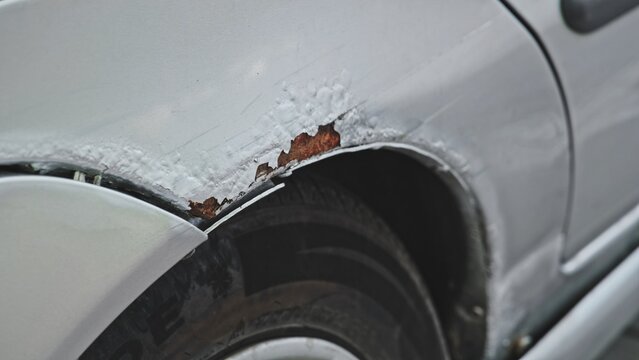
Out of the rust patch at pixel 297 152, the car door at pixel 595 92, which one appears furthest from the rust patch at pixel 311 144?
the car door at pixel 595 92

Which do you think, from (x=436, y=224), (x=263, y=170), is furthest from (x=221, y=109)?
(x=436, y=224)

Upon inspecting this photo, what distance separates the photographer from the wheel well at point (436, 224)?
1379 mm

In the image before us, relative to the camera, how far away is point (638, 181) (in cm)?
191

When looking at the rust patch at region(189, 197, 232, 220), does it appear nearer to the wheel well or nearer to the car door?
the wheel well

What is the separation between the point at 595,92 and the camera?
1578 mm

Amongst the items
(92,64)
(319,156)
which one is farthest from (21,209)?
(319,156)

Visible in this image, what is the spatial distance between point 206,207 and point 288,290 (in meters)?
0.25

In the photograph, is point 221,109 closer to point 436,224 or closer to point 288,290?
point 288,290

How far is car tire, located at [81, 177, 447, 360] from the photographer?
102 centimetres

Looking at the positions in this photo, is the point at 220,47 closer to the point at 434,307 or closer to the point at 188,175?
the point at 188,175

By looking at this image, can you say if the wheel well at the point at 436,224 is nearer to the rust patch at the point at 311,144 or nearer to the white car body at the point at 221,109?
the white car body at the point at 221,109

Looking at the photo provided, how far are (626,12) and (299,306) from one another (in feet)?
2.89

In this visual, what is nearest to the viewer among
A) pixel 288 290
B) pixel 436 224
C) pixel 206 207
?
pixel 206 207

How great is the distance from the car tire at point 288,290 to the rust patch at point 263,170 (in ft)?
0.29
